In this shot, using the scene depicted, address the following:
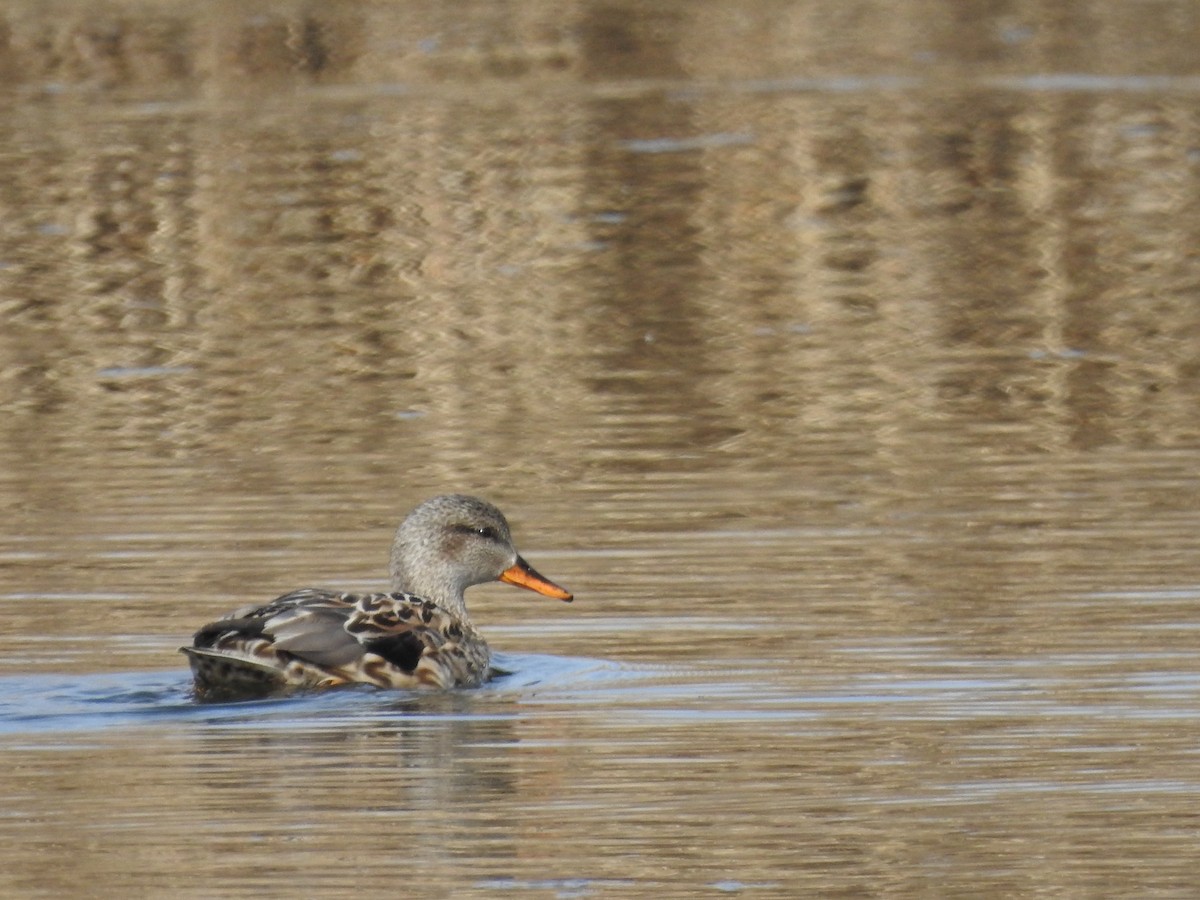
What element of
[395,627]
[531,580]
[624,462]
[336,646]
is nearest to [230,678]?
[336,646]

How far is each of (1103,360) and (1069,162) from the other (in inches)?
328

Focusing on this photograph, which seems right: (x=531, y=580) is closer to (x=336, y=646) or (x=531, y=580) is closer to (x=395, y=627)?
(x=395, y=627)

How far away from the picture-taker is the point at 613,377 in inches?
631

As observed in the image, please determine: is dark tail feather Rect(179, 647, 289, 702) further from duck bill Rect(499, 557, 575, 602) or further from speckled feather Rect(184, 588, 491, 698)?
duck bill Rect(499, 557, 575, 602)

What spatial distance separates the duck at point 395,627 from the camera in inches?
385

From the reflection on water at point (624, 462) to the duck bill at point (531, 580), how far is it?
18cm

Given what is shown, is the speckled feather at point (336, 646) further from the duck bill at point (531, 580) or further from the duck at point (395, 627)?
the duck bill at point (531, 580)

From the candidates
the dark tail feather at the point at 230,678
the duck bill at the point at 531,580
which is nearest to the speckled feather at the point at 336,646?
the dark tail feather at the point at 230,678

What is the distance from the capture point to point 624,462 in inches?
A: 531

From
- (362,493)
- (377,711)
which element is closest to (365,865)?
(377,711)

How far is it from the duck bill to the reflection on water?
0.59ft

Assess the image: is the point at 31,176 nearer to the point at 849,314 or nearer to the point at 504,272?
the point at 504,272

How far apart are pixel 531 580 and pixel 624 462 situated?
2603mm

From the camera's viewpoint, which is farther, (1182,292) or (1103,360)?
(1182,292)
